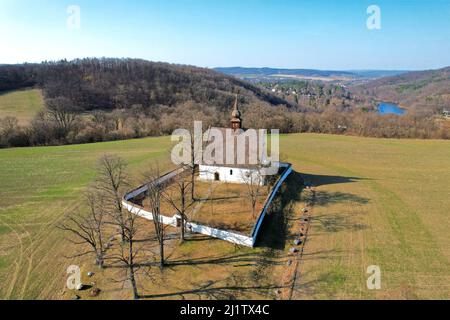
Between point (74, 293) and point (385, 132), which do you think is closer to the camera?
point (74, 293)

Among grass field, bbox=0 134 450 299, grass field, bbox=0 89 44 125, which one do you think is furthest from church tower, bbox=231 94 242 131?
grass field, bbox=0 89 44 125

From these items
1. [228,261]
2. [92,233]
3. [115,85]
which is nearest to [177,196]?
[92,233]

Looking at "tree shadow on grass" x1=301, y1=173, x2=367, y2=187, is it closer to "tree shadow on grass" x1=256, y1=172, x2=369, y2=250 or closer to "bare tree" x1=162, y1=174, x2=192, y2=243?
"tree shadow on grass" x1=256, y1=172, x2=369, y2=250

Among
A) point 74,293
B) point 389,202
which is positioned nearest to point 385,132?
point 389,202

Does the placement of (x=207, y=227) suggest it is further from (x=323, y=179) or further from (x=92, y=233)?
(x=323, y=179)

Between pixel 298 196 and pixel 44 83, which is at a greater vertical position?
pixel 44 83

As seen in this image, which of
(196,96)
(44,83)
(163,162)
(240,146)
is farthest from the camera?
(196,96)

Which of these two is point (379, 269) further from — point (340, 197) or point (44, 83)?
point (44, 83)
